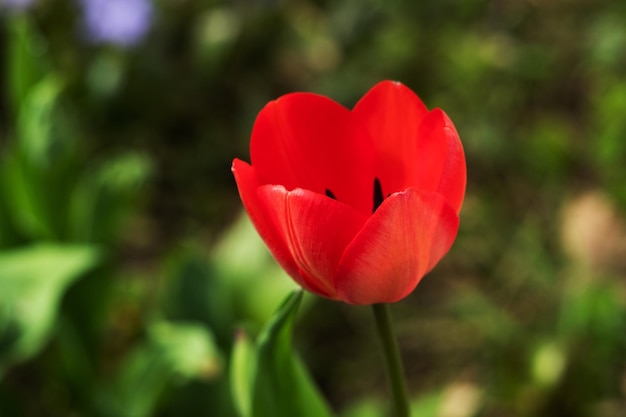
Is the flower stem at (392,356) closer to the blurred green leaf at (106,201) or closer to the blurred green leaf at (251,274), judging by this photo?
the blurred green leaf at (251,274)

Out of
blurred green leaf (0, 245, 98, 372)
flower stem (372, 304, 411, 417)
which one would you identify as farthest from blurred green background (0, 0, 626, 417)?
flower stem (372, 304, 411, 417)

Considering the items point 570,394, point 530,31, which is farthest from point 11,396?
point 530,31

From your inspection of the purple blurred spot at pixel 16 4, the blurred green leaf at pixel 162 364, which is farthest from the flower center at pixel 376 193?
the purple blurred spot at pixel 16 4

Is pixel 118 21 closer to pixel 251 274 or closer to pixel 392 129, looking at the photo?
pixel 251 274

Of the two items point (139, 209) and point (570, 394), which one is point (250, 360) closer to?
point (570, 394)

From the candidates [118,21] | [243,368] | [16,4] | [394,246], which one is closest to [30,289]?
[243,368]

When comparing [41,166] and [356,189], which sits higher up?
[356,189]
